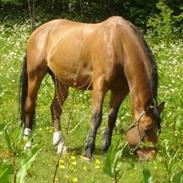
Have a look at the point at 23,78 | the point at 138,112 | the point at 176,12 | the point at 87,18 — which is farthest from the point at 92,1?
the point at 138,112

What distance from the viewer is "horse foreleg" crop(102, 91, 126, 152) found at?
286 inches

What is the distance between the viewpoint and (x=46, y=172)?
624 cm

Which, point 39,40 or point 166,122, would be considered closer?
point 166,122

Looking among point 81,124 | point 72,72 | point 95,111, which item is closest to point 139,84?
point 95,111

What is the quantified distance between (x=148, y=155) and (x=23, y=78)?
251cm

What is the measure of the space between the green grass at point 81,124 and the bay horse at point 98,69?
0.69 feet

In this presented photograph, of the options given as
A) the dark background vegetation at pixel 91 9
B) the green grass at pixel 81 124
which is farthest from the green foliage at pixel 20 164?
the dark background vegetation at pixel 91 9

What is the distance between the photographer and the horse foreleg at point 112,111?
7262 mm

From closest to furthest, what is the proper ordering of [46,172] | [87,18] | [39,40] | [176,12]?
[46,172] → [39,40] → [176,12] → [87,18]

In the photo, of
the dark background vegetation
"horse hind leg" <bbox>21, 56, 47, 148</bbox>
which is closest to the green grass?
"horse hind leg" <bbox>21, 56, 47, 148</bbox>

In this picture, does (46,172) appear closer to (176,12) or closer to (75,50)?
(75,50)

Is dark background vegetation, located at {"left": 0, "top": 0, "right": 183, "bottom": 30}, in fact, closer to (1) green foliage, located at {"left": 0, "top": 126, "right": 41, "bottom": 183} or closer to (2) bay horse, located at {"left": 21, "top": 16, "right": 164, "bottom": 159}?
(2) bay horse, located at {"left": 21, "top": 16, "right": 164, "bottom": 159}

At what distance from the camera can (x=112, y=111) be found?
744 cm

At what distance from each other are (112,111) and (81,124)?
58.8 inches
